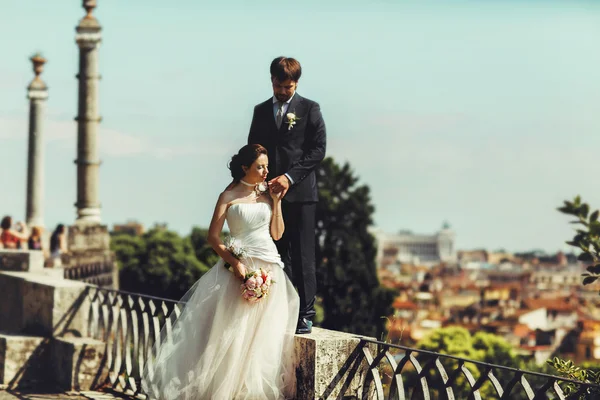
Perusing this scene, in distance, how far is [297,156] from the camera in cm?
576

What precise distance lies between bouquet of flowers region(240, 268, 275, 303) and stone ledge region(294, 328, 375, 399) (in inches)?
13.5

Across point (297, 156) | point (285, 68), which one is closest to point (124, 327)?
point (297, 156)

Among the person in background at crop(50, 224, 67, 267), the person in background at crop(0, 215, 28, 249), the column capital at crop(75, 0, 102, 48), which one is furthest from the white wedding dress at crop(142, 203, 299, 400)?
the column capital at crop(75, 0, 102, 48)

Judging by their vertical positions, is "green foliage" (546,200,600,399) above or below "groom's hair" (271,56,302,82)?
below

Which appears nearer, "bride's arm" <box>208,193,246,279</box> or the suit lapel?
"bride's arm" <box>208,193,246,279</box>

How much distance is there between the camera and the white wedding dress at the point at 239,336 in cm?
558

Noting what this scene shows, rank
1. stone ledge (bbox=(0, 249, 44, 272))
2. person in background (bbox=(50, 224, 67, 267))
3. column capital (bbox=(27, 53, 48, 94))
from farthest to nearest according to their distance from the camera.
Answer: column capital (bbox=(27, 53, 48, 94)) < person in background (bbox=(50, 224, 67, 267)) < stone ledge (bbox=(0, 249, 44, 272))

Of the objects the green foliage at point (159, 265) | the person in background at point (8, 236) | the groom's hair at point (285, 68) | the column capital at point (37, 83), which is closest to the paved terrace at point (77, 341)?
the groom's hair at point (285, 68)

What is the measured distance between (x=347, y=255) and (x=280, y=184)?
4968 centimetres

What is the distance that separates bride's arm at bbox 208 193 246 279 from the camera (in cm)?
557

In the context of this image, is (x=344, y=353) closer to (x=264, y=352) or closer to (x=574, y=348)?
(x=264, y=352)

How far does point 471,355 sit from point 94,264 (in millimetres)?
61070

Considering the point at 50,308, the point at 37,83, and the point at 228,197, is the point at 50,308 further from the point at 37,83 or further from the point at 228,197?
the point at 37,83

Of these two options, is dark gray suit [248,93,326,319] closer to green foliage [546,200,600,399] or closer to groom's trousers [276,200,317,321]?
groom's trousers [276,200,317,321]
